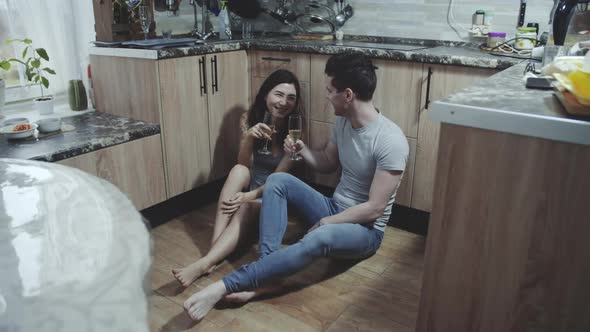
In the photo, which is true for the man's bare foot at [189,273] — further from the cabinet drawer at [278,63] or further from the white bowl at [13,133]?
the cabinet drawer at [278,63]

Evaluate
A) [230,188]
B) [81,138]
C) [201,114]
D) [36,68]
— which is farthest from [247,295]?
[36,68]

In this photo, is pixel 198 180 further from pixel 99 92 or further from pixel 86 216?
pixel 86 216

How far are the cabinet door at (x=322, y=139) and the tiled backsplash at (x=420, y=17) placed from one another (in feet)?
2.34

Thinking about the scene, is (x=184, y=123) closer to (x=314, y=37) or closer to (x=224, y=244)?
(x=224, y=244)

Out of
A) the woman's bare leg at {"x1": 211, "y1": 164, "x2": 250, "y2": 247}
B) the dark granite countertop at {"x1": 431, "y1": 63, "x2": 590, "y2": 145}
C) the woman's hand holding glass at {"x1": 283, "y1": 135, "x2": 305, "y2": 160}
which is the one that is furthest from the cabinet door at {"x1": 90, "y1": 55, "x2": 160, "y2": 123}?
the dark granite countertop at {"x1": 431, "y1": 63, "x2": 590, "y2": 145}

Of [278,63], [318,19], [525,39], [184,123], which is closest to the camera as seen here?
[525,39]

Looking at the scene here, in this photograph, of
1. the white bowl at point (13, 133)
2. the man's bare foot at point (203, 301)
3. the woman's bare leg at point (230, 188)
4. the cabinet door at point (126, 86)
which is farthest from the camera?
the cabinet door at point (126, 86)

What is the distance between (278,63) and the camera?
258 cm

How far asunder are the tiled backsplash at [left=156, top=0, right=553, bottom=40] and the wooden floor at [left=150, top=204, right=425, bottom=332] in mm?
1137

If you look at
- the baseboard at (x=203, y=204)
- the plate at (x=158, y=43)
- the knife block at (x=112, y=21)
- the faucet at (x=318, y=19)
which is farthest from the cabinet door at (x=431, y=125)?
the knife block at (x=112, y=21)

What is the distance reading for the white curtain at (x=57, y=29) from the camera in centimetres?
234

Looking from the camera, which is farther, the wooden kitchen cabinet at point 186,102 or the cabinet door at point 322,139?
the cabinet door at point 322,139

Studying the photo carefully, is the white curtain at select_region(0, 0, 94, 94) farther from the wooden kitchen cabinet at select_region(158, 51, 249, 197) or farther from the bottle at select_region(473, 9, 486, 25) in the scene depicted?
the bottle at select_region(473, 9, 486, 25)

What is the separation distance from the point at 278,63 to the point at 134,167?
0.93 m
